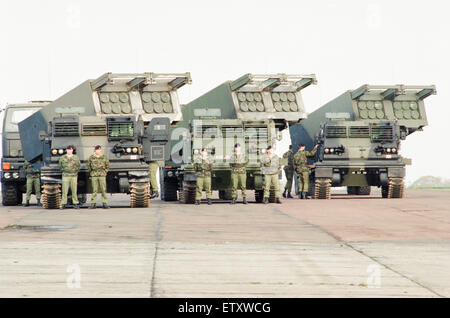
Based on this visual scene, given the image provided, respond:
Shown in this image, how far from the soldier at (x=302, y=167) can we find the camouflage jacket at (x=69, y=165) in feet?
31.9

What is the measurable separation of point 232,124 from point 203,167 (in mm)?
2127

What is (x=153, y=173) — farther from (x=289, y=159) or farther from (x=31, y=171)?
(x=289, y=159)

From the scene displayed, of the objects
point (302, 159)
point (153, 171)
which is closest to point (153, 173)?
point (153, 171)

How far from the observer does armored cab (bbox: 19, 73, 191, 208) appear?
79.5 ft

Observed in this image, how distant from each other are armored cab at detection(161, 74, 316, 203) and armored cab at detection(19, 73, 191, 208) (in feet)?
5.02

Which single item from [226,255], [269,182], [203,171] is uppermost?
[203,171]

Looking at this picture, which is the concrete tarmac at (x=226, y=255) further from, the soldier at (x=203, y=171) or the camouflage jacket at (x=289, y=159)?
the camouflage jacket at (x=289, y=159)

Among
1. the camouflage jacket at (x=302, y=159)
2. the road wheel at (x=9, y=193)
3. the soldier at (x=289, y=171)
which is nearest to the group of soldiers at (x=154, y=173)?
the road wheel at (x=9, y=193)

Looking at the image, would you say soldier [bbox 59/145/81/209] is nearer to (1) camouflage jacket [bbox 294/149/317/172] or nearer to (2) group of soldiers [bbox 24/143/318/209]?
(2) group of soldiers [bbox 24/143/318/209]

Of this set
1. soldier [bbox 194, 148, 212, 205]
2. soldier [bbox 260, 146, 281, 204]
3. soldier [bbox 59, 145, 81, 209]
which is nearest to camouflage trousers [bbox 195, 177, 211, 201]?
soldier [bbox 194, 148, 212, 205]

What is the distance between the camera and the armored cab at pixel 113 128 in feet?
79.5

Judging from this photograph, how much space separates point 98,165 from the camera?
23609mm

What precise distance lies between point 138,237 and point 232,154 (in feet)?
40.0

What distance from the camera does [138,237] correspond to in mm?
14672
